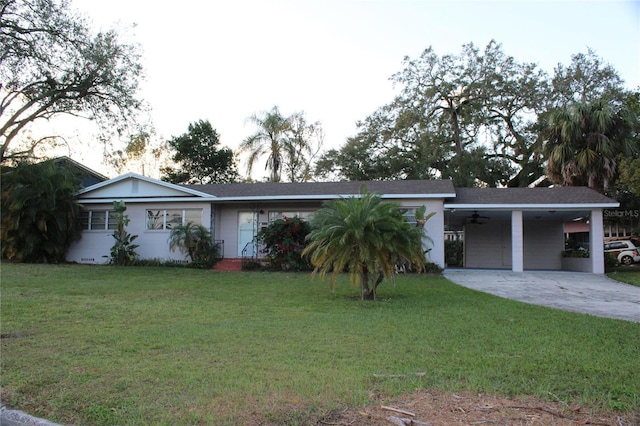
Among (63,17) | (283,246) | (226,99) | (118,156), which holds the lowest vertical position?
(283,246)

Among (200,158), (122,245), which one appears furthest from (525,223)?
(200,158)

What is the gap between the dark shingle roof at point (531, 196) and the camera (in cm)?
1750

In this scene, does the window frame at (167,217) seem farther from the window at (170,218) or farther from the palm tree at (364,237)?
the palm tree at (364,237)

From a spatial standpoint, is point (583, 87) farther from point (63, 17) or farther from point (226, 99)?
point (63, 17)

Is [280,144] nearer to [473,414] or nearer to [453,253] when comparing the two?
[453,253]

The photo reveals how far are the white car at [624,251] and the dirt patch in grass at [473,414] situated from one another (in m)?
26.5

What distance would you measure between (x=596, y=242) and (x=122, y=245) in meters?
18.8

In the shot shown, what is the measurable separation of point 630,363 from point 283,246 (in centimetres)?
1311

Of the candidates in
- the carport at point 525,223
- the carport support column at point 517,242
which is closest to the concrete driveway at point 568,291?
the carport support column at point 517,242

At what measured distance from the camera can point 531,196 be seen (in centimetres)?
1827

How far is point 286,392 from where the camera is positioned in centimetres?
415

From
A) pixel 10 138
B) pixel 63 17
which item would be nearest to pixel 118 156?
pixel 10 138

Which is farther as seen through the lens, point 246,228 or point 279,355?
point 246,228

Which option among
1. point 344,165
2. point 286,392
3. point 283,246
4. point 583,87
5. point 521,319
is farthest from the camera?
point 344,165
